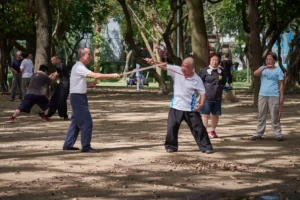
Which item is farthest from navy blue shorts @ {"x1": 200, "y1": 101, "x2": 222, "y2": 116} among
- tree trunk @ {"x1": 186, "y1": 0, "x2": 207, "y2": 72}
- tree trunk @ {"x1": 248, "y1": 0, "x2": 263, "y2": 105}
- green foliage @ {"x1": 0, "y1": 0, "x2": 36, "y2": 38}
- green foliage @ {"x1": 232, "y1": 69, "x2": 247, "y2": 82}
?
green foliage @ {"x1": 232, "y1": 69, "x2": 247, "y2": 82}

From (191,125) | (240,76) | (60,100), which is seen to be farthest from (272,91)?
(240,76)

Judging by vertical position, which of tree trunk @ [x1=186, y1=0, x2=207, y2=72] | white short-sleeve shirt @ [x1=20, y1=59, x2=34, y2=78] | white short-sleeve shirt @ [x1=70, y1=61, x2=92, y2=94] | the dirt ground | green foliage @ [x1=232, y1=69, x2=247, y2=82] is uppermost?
tree trunk @ [x1=186, y1=0, x2=207, y2=72]

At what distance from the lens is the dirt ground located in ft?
28.9

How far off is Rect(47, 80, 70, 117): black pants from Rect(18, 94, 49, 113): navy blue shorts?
0.31 metres

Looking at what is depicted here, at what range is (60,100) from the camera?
1998 centimetres

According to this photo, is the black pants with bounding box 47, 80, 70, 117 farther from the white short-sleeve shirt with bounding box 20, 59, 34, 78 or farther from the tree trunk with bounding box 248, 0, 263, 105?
the tree trunk with bounding box 248, 0, 263, 105

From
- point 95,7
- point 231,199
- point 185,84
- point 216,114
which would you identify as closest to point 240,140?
point 216,114

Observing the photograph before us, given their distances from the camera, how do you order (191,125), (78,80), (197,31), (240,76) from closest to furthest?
(78,80), (191,125), (197,31), (240,76)

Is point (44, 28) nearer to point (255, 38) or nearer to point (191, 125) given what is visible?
point (255, 38)

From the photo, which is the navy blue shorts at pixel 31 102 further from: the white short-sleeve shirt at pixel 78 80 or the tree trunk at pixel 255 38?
the tree trunk at pixel 255 38

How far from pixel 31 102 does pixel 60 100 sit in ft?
3.79

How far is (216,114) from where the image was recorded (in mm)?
14875

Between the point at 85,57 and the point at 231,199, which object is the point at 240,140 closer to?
the point at 85,57

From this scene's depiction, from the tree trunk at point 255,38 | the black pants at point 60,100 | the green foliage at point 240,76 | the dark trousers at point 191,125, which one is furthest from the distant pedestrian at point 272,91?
the green foliage at point 240,76
